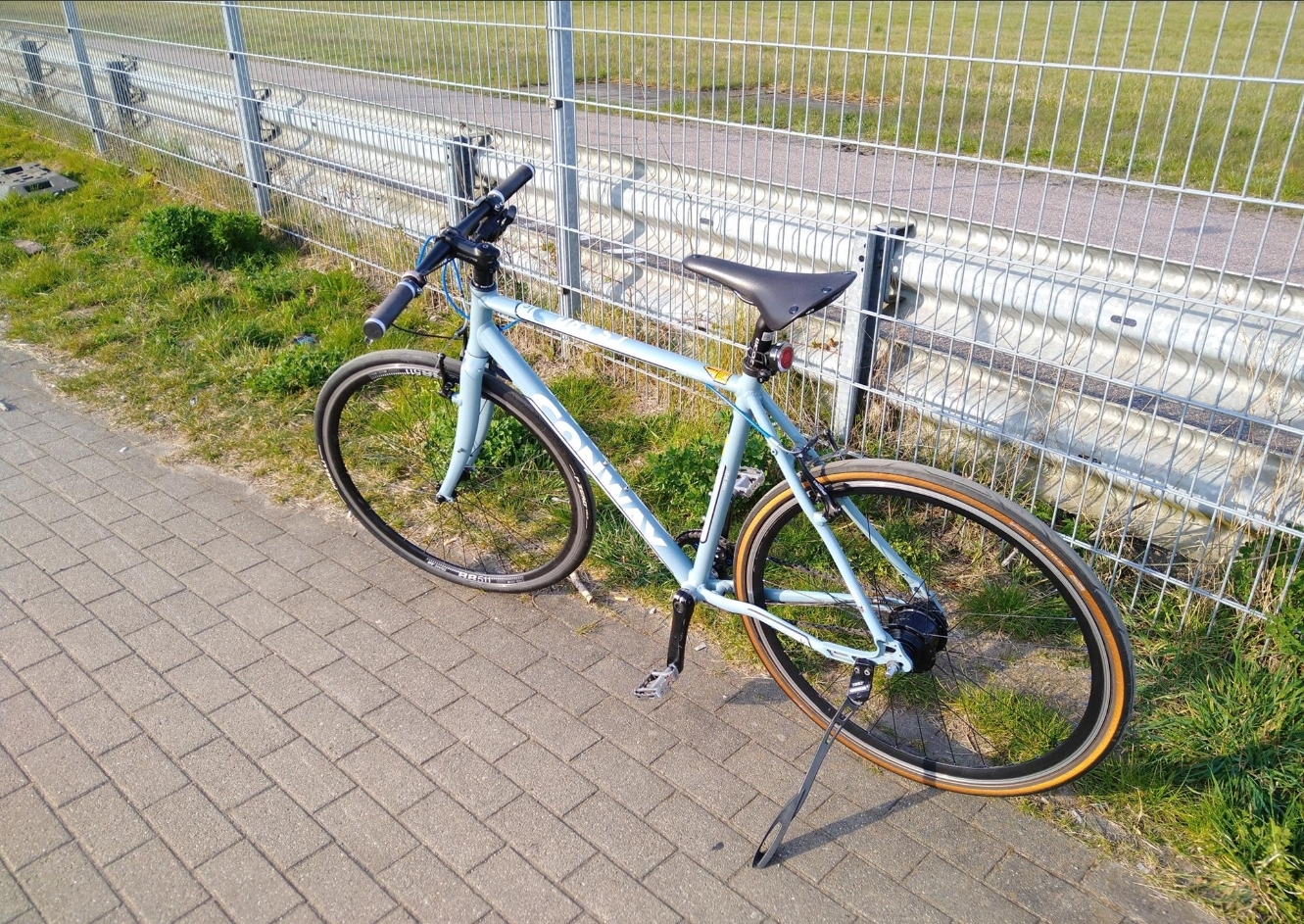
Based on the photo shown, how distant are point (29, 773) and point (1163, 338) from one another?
3.80 metres

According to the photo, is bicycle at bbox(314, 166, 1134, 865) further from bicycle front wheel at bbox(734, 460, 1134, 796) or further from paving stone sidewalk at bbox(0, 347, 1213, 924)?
paving stone sidewalk at bbox(0, 347, 1213, 924)

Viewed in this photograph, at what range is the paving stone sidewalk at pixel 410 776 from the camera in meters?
2.67

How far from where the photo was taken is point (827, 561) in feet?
11.0

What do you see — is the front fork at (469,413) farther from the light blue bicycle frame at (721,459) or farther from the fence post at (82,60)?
the fence post at (82,60)

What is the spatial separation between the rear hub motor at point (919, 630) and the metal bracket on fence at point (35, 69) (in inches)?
427

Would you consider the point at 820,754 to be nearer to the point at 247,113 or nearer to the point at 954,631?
the point at 954,631

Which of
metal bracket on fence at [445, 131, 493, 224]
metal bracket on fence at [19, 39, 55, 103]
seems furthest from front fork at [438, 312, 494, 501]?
metal bracket on fence at [19, 39, 55, 103]

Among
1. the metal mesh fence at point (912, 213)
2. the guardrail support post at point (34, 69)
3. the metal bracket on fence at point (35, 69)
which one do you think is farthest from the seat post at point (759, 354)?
the guardrail support post at point (34, 69)

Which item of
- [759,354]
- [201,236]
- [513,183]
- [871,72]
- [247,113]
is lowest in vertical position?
[201,236]

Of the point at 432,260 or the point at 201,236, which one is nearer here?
the point at 432,260

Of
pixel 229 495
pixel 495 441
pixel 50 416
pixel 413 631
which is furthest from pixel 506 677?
pixel 50 416

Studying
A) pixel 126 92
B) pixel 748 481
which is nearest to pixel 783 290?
pixel 748 481

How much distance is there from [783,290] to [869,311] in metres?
1.39

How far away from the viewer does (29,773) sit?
10.0 feet
